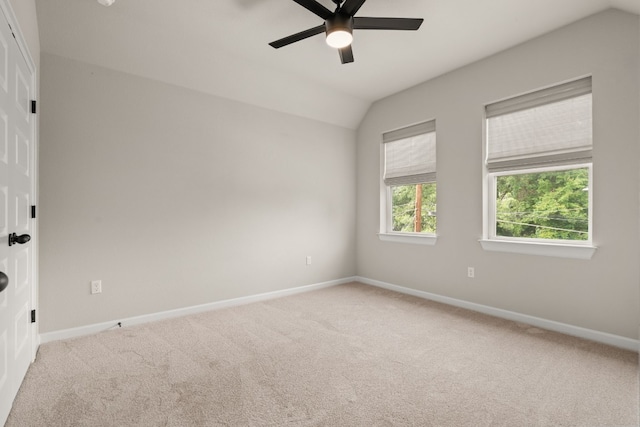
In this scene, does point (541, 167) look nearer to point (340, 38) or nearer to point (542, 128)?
point (542, 128)

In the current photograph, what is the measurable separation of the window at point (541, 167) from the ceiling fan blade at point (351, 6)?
2.01 metres

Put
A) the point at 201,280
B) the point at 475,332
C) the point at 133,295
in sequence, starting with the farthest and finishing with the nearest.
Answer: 1. the point at 201,280
2. the point at 133,295
3. the point at 475,332

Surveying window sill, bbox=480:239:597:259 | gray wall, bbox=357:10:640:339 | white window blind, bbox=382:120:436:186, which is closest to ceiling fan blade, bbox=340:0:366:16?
gray wall, bbox=357:10:640:339

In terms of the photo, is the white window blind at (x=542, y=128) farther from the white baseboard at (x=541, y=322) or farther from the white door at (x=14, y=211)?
the white door at (x=14, y=211)

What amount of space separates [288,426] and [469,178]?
295cm

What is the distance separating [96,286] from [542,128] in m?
4.33

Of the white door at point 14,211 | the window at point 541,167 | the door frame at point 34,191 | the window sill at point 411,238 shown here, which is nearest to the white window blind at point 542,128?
the window at point 541,167

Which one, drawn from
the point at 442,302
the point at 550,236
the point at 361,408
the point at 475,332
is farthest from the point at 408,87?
the point at 361,408

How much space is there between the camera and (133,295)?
2.99 metres

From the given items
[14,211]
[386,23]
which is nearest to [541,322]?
[386,23]

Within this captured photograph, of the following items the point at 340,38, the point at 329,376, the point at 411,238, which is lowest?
the point at 329,376

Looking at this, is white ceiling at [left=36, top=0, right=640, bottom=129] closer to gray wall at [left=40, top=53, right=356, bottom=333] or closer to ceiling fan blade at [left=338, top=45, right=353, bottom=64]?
gray wall at [left=40, top=53, right=356, bottom=333]

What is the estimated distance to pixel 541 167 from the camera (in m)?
2.93

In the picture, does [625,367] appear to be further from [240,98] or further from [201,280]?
[240,98]
